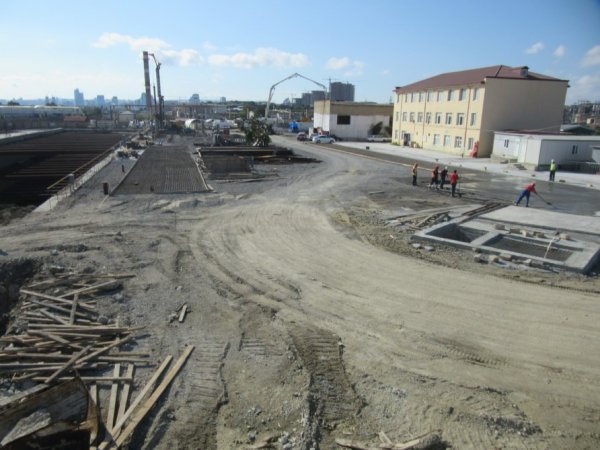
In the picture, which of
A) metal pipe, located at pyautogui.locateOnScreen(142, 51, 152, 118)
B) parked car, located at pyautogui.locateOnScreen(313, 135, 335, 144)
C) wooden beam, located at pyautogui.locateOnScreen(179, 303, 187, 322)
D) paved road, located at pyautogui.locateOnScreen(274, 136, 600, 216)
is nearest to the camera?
wooden beam, located at pyautogui.locateOnScreen(179, 303, 187, 322)

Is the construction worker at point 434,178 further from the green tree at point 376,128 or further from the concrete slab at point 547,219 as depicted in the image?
the green tree at point 376,128

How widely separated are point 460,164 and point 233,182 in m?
20.6

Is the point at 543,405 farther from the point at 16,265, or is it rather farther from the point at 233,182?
the point at 233,182

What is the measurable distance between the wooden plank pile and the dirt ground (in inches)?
11.6

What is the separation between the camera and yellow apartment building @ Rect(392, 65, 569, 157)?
4150 cm

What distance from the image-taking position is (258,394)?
7.25 meters

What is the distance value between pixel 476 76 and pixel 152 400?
45.5 meters

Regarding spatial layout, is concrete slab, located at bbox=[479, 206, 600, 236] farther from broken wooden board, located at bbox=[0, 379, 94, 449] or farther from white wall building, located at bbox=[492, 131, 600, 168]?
broken wooden board, located at bbox=[0, 379, 94, 449]

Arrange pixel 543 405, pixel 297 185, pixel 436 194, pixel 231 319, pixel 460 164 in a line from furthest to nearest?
pixel 460 164
pixel 297 185
pixel 436 194
pixel 231 319
pixel 543 405

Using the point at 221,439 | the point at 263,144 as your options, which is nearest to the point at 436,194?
the point at 221,439

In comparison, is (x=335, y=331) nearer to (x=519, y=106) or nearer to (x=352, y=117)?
(x=519, y=106)

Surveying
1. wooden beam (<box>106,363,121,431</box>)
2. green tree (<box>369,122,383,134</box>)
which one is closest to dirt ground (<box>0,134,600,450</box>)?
wooden beam (<box>106,363,121,431</box>)

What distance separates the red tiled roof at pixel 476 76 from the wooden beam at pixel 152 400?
136ft

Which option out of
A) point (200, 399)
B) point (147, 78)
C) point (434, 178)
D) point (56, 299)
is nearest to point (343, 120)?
point (147, 78)
